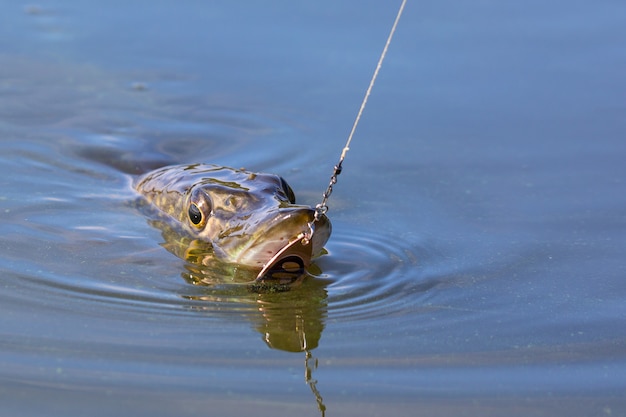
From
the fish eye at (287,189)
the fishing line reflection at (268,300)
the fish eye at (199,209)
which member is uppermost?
the fish eye at (287,189)

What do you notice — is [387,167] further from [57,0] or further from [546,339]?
[57,0]

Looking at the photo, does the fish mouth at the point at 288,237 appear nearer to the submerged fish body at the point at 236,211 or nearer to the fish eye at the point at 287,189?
the submerged fish body at the point at 236,211

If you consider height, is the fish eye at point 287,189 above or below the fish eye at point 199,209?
above

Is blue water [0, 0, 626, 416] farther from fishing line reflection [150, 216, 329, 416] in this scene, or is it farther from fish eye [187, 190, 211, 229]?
fish eye [187, 190, 211, 229]

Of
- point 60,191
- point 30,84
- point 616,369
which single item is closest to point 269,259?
point 616,369

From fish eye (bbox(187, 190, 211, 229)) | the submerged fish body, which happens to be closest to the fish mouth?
the submerged fish body

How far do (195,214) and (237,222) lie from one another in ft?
1.24

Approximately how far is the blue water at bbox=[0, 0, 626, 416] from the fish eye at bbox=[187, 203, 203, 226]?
21 centimetres

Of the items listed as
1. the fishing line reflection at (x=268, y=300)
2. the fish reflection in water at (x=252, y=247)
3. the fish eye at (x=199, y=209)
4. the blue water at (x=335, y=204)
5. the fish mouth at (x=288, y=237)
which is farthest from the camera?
the fish eye at (x=199, y=209)

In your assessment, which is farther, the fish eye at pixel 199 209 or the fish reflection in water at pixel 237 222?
the fish eye at pixel 199 209

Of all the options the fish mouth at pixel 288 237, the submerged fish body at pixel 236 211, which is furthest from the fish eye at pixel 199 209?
the fish mouth at pixel 288 237

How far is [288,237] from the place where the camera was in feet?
13.7

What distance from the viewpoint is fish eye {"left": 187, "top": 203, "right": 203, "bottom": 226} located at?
4.86m

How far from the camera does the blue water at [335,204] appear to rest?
3557 millimetres
